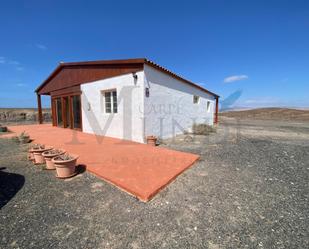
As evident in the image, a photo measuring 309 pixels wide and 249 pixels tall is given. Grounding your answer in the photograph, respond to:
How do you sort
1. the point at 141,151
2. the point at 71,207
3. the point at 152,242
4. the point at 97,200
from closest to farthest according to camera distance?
the point at 152,242 < the point at 71,207 < the point at 97,200 < the point at 141,151

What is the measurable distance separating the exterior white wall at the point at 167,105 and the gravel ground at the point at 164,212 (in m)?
3.49

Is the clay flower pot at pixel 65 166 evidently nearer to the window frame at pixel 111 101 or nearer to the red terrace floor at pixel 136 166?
the red terrace floor at pixel 136 166

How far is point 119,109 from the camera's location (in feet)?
23.3

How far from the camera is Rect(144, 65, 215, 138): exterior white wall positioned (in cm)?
657

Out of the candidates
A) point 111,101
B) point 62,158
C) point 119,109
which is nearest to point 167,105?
point 119,109

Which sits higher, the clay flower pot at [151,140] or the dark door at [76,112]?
the dark door at [76,112]

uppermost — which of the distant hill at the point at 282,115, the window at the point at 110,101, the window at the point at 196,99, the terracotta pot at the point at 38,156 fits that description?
the window at the point at 196,99

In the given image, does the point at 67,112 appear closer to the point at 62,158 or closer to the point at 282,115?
the point at 62,158

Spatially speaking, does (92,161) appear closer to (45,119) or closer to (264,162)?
(264,162)

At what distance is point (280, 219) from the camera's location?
2.17m

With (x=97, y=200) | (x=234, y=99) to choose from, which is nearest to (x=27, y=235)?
(x=97, y=200)

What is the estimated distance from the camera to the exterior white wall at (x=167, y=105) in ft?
21.5

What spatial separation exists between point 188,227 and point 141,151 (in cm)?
335

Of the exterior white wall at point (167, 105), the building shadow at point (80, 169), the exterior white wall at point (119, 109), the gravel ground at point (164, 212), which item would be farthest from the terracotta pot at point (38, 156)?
the exterior white wall at point (167, 105)
